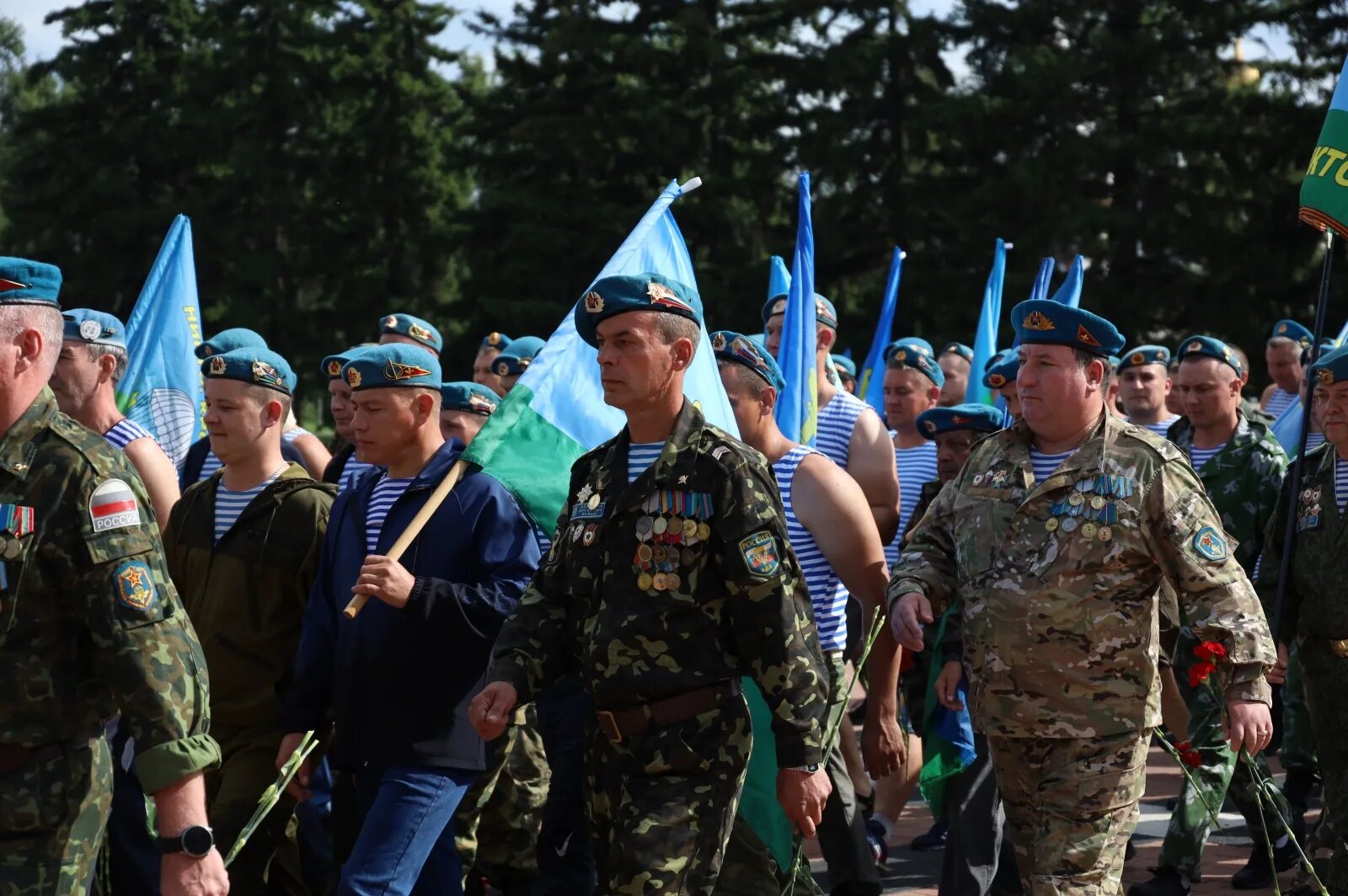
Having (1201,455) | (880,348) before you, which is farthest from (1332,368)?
(880,348)

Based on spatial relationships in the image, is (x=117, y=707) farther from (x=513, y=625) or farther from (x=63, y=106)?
(x=63, y=106)

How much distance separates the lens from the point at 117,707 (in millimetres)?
3635

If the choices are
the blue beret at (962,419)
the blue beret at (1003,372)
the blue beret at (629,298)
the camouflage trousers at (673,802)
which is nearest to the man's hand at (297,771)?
the camouflage trousers at (673,802)

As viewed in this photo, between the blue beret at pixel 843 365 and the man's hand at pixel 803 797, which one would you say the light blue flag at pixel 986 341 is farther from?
the man's hand at pixel 803 797

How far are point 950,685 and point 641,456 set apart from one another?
193cm

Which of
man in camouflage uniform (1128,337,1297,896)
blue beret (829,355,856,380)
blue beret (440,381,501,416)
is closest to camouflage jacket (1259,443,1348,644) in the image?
man in camouflage uniform (1128,337,1297,896)

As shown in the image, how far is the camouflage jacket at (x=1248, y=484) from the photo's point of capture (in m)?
8.43

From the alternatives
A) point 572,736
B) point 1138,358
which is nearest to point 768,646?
point 572,736

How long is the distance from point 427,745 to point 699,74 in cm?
2910

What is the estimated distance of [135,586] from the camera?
11.7ft

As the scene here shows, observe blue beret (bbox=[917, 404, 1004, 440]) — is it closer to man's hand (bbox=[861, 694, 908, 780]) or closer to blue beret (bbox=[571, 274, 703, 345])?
man's hand (bbox=[861, 694, 908, 780])

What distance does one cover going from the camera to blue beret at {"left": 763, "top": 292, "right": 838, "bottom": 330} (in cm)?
952

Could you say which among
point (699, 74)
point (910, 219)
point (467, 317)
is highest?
point (699, 74)

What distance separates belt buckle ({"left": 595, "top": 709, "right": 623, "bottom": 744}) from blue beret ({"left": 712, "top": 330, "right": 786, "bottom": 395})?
1932 millimetres
